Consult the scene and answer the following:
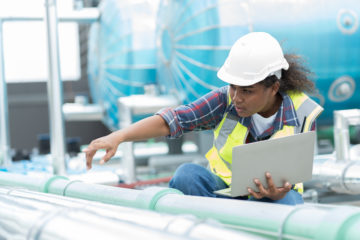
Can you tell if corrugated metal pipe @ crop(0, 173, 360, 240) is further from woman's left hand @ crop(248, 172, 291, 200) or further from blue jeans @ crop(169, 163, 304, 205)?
blue jeans @ crop(169, 163, 304, 205)

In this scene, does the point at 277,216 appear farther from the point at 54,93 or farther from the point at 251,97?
the point at 54,93

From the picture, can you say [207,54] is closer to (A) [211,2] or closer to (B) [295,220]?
(A) [211,2]

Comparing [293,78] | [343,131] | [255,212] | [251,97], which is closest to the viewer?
[255,212]

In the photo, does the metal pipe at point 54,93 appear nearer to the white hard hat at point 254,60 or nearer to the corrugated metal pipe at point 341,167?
the corrugated metal pipe at point 341,167

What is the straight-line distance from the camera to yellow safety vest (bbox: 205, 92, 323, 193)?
5.68 feet

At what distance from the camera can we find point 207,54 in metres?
3.87

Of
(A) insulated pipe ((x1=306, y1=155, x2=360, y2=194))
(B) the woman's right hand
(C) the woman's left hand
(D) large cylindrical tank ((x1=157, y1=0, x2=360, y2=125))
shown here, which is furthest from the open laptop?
(D) large cylindrical tank ((x1=157, y1=0, x2=360, y2=125))

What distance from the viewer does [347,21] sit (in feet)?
13.1

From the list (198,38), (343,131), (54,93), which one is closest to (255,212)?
(343,131)

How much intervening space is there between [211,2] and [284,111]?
7.27ft

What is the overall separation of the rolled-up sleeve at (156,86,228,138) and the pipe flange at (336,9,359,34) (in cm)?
241

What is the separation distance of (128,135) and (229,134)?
1.29ft

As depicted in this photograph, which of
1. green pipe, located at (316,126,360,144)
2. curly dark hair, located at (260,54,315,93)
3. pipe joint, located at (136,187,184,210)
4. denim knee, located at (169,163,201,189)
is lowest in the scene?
green pipe, located at (316,126,360,144)

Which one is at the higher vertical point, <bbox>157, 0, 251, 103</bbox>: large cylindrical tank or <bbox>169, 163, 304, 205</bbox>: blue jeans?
<bbox>157, 0, 251, 103</bbox>: large cylindrical tank
